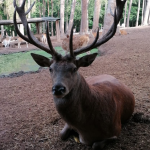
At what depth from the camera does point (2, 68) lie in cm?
847

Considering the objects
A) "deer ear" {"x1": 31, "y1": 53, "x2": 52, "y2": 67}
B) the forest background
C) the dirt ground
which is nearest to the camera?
"deer ear" {"x1": 31, "y1": 53, "x2": 52, "y2": 67}

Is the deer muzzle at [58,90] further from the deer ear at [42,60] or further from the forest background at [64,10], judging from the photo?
the forest background at [64,10]

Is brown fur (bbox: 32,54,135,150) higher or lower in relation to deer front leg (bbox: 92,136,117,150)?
higher

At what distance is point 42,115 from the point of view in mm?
3816

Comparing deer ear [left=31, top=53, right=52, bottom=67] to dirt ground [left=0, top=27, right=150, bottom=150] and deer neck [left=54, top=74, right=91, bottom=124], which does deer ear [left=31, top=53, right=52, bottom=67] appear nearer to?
deer neck [left=54, top=74, right=91, bottom=124]

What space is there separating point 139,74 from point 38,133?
145 inches

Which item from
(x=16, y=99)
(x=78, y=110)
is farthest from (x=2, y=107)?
(x=78, y=110)

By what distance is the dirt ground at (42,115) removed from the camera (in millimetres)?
2896

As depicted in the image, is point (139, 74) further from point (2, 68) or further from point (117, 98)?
point (2, 68)

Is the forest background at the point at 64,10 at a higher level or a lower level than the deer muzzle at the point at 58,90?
higher

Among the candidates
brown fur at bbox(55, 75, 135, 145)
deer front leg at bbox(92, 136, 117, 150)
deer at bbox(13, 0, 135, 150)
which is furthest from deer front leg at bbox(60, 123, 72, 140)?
deer front leg at bbox(92, 136, 117, 150)

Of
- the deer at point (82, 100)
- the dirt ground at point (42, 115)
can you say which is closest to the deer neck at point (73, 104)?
the deer at point (82, 100)

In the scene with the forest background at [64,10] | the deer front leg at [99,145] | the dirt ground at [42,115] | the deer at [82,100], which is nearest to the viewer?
the deer at [82,100]

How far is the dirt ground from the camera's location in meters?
2.90
